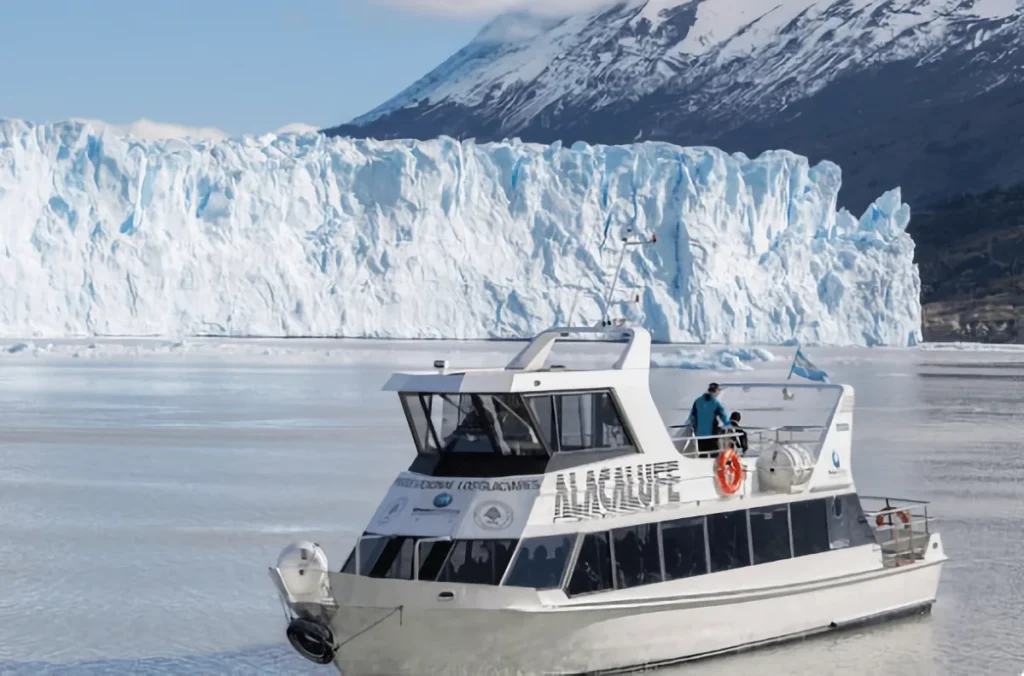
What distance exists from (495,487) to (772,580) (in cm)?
256

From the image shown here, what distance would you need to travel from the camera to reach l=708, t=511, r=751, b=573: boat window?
435 inches

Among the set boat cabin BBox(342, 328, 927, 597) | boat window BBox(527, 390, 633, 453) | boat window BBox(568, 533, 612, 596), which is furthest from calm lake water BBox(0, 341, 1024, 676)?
boat window BBox(527, 390, 633, 453)

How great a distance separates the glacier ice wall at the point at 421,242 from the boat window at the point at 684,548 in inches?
1743

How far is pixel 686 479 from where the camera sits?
11109 millimetres

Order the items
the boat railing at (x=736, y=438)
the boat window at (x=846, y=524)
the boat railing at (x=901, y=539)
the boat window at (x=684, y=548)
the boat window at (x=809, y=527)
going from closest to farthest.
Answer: the boat window at (x=684, y=548) → the boat railing at (x=736, y=438) → the boat window at (x=809, y=527) → the boat window at (x=846, y=524) → the boat railing at (x=901, y=539)

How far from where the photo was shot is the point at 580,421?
10.7m

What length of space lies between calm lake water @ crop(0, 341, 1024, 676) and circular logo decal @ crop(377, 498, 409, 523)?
1.35 metres

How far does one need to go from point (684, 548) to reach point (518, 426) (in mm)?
1572

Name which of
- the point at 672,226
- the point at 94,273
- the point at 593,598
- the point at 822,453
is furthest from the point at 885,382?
the point at 593,598

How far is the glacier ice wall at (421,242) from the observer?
2127 inches

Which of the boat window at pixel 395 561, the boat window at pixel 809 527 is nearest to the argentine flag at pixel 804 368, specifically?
the boat window at pixel 809 527

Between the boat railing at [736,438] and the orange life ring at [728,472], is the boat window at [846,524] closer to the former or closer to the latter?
the boat railing at [736,438]

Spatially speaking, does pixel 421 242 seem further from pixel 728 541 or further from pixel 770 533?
pixel 728 541

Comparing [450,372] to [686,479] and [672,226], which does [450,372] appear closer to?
[686,479]
